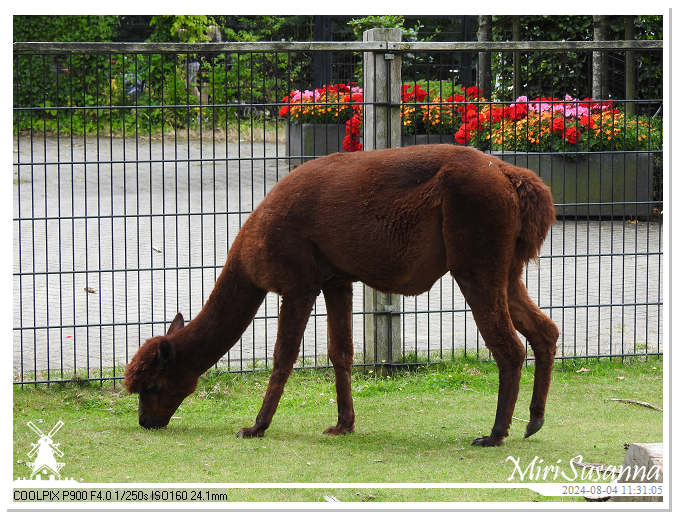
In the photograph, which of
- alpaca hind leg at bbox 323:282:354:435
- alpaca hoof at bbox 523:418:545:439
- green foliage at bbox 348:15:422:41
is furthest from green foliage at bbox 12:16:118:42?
alpaca hoof at bbox 523:418:545:439

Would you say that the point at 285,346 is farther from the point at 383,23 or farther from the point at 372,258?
the point at 383,23

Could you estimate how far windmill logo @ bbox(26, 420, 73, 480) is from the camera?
5.40 metres

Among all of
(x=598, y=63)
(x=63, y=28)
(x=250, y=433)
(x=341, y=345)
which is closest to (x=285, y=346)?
(x=341, y=345)

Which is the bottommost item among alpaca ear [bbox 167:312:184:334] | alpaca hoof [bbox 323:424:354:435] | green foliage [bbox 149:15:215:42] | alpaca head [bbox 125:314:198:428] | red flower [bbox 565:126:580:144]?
alpaca hoof [bbox 323:424:354:435]

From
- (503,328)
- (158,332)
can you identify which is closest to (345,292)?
(503,328)

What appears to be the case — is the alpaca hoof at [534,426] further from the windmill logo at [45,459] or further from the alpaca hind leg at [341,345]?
the windmill logo at [45,459]

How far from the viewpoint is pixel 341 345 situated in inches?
249

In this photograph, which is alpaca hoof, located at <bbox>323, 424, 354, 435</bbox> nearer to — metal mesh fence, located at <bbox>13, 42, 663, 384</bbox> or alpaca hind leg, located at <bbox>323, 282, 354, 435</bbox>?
alpaca hind leg, located at <bbox>323, 282, 354, 435</bbox>

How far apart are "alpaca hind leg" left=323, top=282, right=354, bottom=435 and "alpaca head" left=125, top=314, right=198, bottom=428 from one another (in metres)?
0.93

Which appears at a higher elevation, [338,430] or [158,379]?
[158,379]

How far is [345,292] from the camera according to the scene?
6.31m

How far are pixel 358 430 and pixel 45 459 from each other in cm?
201
